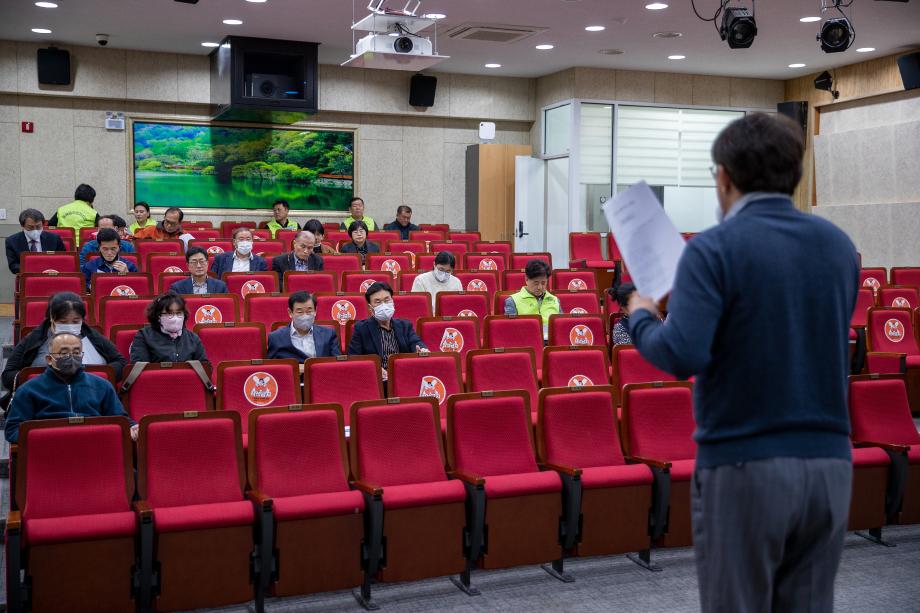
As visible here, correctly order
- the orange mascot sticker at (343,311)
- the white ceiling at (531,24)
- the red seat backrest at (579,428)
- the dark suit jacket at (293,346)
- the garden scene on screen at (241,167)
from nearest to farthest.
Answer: the red seat backrest at (579,428) < the dark suit jacket at (293,346) < the orange mascot sticker at (343,311) < the white ceiling at (531,24) < the garden scene on screen at (241,167)

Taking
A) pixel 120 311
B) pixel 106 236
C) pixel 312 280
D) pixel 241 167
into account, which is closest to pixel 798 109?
pixel 241 167

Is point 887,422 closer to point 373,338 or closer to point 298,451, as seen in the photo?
point 373,338

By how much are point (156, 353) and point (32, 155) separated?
348 inches

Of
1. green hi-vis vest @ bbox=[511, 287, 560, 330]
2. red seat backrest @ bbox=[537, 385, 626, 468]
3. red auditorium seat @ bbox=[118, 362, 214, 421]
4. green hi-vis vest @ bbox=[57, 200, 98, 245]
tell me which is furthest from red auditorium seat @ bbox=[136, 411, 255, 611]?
green hi-vis vest @ bbox=[57, 200, 98, 245]

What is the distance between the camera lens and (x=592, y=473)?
13.5 feet

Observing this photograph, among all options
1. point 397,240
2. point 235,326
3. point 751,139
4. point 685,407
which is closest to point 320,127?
point 397,240

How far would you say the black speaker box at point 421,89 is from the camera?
45.3 ft

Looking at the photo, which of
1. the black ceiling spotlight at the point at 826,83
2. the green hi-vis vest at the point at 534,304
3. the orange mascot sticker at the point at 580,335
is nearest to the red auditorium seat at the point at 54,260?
the green hi-vis vest at the point at 534,304

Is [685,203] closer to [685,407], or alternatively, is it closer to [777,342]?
[685,407]

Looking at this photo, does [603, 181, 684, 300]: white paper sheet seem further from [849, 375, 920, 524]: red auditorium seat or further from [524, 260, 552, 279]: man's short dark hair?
[524, 260, 552, 279]: man's short dark hair

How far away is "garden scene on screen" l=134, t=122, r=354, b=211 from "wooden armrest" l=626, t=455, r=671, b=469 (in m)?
10.2

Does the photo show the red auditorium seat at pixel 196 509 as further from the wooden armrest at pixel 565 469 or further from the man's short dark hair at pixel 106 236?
the man's short dark hair at pixel 106 236

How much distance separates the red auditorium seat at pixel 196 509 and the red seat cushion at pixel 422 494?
564mm

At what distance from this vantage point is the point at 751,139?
5.19 feet
